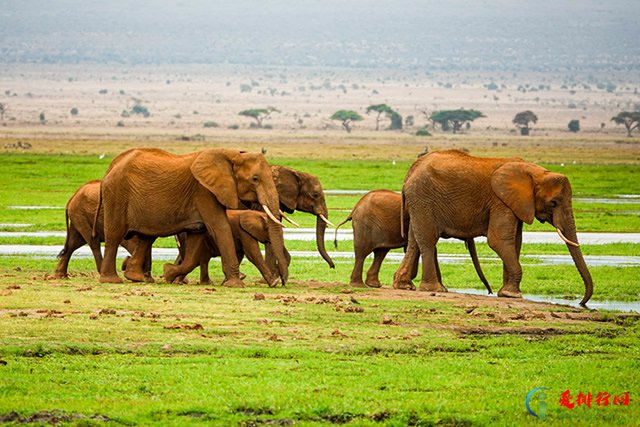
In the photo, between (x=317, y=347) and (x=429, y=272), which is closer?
(x=317, y=347)

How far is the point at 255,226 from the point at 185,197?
3.77 ft

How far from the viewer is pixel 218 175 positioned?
20.5 m

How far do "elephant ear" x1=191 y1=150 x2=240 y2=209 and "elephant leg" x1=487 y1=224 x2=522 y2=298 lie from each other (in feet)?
13.1

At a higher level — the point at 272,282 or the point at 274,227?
the point at 274,227

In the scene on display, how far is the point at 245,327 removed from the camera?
1523 cm

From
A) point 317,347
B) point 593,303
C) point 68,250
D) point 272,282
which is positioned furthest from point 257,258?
point 317,347

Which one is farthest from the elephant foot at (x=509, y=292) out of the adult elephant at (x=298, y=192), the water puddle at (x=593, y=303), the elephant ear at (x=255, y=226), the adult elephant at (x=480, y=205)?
the adult elephant at (x=298, y=192)

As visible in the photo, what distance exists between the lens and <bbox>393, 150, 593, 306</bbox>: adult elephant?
67.9 ft

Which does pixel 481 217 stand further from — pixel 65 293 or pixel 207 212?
pixel 65 293

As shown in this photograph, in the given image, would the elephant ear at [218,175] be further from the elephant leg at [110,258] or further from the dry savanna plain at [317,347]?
the elephant leg at [110,258]

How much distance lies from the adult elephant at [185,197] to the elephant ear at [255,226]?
181 millimetres

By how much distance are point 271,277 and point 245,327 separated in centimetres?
531

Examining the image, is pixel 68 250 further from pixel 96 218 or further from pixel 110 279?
pixel 110 279

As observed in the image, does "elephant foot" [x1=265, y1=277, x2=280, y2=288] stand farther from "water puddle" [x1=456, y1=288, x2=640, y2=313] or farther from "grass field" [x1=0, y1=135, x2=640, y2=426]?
"water puddle" [x1=456, y1=288, x2=640, y2=313]
